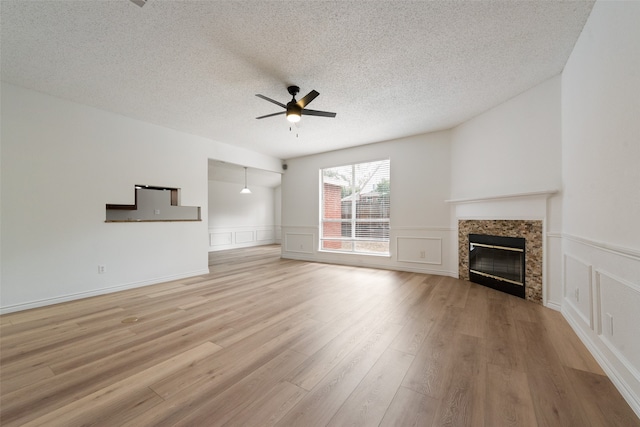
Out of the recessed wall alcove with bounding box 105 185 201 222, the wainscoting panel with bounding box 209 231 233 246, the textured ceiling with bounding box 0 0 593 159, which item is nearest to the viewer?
the textured ceiling with bounding box 0 0 593 159

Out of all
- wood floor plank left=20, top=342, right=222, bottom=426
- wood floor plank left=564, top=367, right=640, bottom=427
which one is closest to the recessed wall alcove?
wood floor plank left=20, top=342, right=222, bottom=426

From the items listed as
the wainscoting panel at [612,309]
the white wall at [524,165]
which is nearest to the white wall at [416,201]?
the white wall at [524,165]

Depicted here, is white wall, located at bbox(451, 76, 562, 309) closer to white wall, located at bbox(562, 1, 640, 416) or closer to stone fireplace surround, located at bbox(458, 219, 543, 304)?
stone fireplace surround, located at bbox(458, 219, 543, 304)

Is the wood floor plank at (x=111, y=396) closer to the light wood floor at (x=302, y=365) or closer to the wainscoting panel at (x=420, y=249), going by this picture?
the light wood floor at (x=302, y=365)

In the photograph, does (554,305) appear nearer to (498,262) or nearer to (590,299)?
(498,262)

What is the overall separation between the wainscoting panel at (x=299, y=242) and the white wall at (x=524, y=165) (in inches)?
148

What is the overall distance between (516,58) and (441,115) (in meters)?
1.45

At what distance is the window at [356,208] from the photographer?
550 centimetres

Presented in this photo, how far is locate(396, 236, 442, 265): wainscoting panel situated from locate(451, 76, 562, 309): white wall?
0.92m

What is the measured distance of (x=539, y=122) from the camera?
310 centimetres

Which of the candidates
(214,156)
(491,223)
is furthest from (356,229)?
(214,156)

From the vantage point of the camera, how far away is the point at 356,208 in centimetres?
590

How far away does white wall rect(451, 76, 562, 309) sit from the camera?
2.97 meters

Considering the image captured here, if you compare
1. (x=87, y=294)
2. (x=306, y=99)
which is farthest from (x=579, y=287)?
(x=87, y=294)
